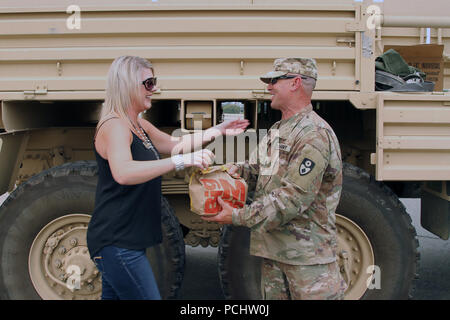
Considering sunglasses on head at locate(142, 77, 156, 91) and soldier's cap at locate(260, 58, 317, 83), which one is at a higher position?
soldier's cap at locate(260, 58, 317, 83)

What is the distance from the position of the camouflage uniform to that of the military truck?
67cm

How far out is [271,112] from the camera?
12.2 ft

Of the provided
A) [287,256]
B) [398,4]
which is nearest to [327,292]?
[287,256]

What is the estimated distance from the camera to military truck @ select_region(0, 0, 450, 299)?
113 inches

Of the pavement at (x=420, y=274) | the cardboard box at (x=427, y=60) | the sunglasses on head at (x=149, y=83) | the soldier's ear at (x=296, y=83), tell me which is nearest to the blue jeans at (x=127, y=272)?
the sunglasses on head at (x=149, y=83)

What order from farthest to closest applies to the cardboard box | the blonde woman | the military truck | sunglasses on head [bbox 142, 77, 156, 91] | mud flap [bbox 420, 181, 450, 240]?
mud flap [bbox 420, 181, 450, 240], the cardboard box, the military truck, sunglasses on head [bbox 142, 77, 156, 91], the blonde woman

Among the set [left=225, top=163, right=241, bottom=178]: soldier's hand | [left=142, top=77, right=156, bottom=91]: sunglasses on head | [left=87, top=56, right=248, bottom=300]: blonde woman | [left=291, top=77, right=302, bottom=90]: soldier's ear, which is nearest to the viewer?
[left=87, top=56, right=248, bottom=300]: blonde woman

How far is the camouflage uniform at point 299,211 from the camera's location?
82.0 inches

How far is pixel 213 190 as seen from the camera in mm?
2260

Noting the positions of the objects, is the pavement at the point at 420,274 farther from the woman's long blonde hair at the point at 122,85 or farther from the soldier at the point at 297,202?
the woman's long blonde hair at the point at 122,85

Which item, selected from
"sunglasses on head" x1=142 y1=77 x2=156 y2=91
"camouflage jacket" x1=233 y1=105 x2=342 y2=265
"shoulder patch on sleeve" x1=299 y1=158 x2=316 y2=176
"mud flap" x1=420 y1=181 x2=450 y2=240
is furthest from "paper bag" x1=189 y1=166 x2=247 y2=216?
"mud flap" x1=420 y1=181 x2=450 y2=240

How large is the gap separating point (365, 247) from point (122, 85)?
2004 millimetres

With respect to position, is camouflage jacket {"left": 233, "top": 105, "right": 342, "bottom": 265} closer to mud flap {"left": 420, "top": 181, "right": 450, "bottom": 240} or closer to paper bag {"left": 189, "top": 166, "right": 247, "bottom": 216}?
paper bag {"left": 189, "top": 166, "right": 247, "bottom": 216}

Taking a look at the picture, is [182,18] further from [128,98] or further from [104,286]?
[104,286]
